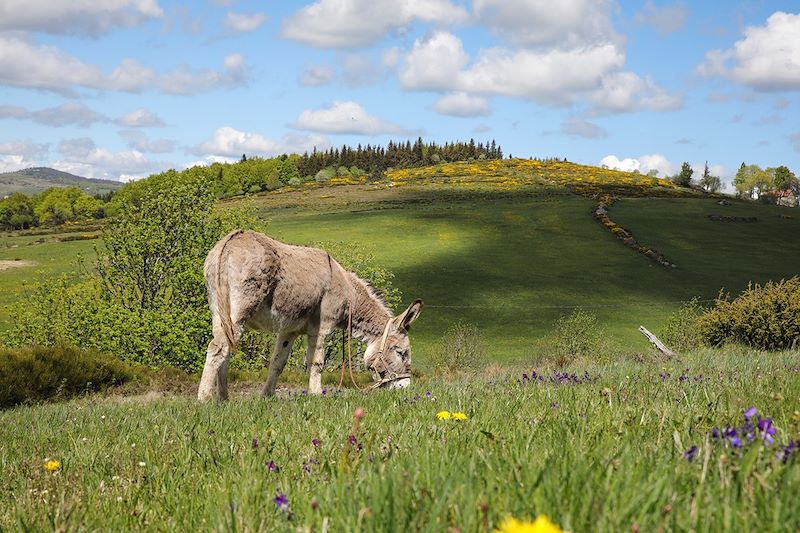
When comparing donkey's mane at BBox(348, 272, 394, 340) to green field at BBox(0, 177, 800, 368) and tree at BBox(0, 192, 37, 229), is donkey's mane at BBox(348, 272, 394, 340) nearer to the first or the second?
green field at BBox(0, 177, 800, 368)

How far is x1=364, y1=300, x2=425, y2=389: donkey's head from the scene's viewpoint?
13.8m

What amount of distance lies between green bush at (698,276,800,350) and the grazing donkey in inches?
563

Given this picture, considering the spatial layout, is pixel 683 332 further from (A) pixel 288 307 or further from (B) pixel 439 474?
(B) pixel 439 474

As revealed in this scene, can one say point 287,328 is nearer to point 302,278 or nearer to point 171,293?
point 302,278

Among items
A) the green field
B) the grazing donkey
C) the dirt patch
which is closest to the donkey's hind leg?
the grazing donkey

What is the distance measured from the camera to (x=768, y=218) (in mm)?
107250

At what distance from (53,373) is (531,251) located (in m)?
70.0

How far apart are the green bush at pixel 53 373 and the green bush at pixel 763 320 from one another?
20994 mm

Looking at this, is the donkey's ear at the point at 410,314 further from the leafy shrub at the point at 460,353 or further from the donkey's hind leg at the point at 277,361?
the leafy shrub at the point at 460,353

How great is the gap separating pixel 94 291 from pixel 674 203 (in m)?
108

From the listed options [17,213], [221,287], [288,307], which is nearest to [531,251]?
[288,307]

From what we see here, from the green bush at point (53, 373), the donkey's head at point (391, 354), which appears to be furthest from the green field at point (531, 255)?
the donkey's head at point (391, 354)

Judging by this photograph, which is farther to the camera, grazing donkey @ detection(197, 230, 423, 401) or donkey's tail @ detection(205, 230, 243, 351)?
grazing donkey @ detection(197, 230, 423, 401)

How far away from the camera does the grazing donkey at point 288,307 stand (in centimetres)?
1120
